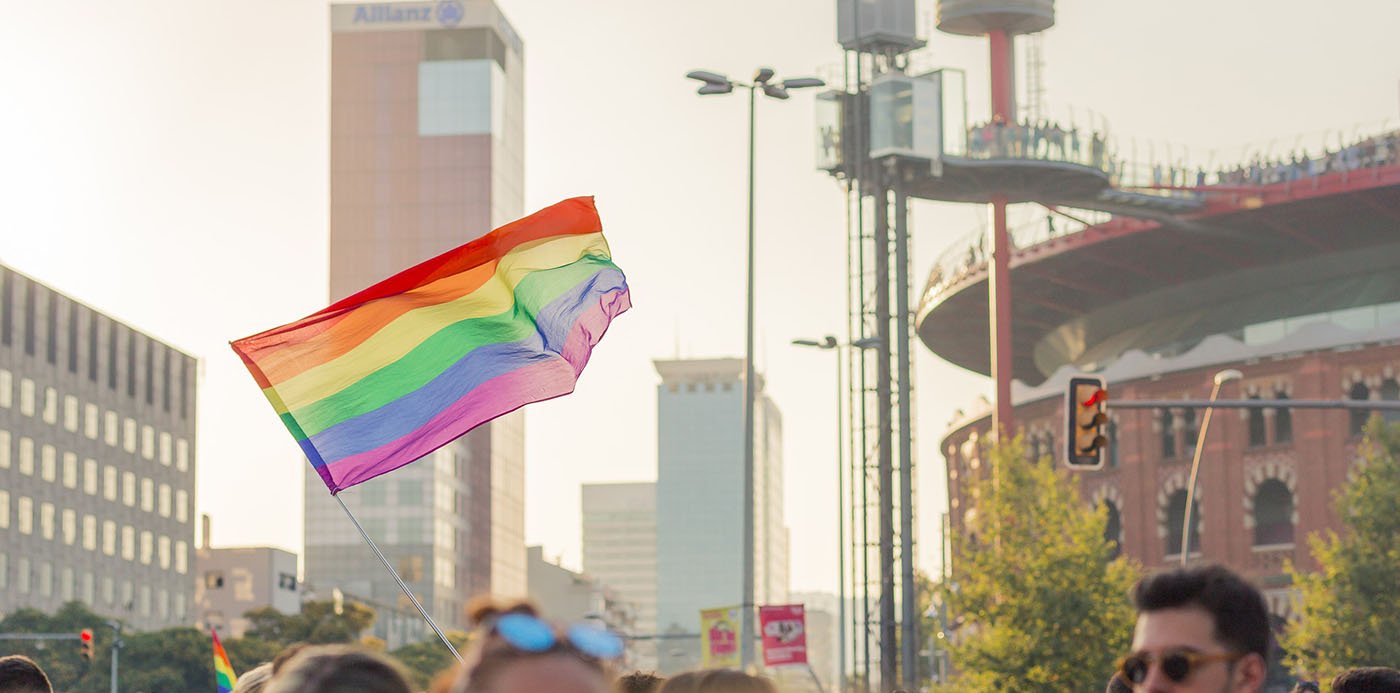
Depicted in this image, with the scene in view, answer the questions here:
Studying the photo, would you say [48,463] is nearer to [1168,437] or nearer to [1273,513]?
[1168,437]

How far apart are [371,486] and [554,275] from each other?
545 ft

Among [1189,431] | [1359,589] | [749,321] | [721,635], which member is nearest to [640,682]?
[749,321]

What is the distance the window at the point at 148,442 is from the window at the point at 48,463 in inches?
506

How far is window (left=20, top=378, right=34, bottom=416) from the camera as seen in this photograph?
104812 millimetres

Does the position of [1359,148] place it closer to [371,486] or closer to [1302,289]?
[1302,289]

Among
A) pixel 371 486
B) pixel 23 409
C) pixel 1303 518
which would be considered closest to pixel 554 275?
pixel 1303 518

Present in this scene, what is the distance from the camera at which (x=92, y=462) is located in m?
113

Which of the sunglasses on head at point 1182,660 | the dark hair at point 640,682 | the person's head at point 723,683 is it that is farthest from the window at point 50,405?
the sunglasses on head at point 1182,660

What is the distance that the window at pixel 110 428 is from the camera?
116062 mm

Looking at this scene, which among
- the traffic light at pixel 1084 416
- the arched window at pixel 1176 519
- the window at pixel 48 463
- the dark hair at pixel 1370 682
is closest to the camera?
the dark hair at pixel 1370 682

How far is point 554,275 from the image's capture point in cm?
1304

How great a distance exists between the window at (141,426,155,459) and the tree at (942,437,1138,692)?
84.6 meters

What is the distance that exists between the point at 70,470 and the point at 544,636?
111 meters

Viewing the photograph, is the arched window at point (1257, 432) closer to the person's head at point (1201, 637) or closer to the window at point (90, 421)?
the window at point (90, 421)
